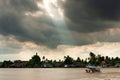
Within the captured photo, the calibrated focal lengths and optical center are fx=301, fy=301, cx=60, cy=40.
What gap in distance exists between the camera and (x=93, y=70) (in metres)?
153
